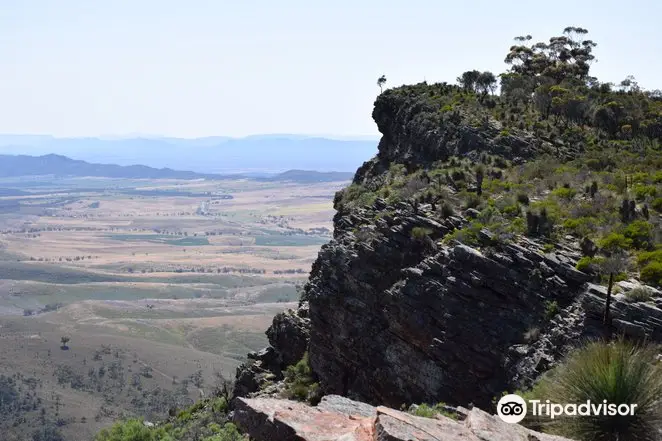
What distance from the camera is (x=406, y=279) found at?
24.1m

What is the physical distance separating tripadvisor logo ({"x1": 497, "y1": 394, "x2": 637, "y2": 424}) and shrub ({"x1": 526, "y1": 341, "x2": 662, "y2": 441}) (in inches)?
2.7

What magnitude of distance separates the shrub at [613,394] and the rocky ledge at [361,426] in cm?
78

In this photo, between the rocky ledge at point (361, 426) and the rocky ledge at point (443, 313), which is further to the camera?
the rocky ledge at point (443, 313)

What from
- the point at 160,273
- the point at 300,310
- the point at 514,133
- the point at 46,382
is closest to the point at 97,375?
the point at 46,382

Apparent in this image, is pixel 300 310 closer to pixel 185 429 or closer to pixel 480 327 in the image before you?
pixel 185 429

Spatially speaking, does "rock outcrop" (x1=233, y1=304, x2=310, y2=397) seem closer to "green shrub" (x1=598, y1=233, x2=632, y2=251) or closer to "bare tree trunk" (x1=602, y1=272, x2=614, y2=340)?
"green shrub" (x1=598, y1=233, x2=632, y2=251)

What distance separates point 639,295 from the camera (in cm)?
1736

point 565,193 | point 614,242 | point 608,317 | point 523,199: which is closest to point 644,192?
point 565,193

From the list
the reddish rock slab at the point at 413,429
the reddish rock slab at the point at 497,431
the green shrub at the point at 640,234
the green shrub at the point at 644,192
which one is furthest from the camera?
the green shrub at the point at 644,192

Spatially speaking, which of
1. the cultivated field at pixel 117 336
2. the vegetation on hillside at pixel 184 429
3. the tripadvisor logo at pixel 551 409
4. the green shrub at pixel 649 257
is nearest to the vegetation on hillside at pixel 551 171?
the green shrub at pixel 649 257

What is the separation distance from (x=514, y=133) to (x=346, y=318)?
53.7 feet

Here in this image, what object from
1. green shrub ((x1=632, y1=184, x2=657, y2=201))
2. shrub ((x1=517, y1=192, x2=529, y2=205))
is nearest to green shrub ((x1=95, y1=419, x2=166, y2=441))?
shrub ((x1=517, y1=192, x2=529, y2=205))

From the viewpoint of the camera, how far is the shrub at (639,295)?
1731 cm

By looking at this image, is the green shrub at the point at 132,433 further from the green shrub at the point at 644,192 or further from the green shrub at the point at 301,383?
the green shrub at the point at 644,192
